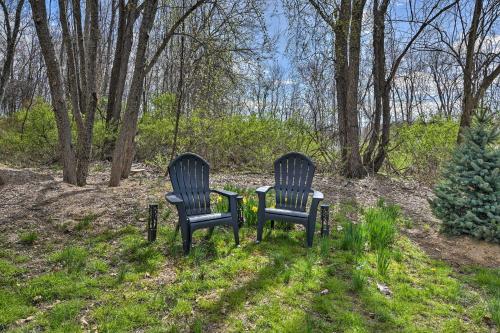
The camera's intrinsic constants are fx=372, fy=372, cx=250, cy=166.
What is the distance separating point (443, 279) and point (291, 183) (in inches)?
73.9

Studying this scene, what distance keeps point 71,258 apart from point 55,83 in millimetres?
3249

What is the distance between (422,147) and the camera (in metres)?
8.47

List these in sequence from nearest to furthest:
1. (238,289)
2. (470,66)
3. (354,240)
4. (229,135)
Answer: (238,289), (354,240), (470,66), (229,135)

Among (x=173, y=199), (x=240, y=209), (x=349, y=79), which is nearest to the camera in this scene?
(x=173, y=199)

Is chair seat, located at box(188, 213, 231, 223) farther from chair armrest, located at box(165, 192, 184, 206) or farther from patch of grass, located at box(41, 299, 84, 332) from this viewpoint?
patch of grass, located at box(41, 299, 84, 332)

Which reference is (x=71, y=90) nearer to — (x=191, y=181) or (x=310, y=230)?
(x=191, y=181)

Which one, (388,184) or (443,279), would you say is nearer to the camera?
(443,279)

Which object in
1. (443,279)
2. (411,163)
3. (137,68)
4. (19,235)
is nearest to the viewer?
(443,279)

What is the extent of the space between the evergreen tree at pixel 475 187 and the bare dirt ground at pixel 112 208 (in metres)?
0.18

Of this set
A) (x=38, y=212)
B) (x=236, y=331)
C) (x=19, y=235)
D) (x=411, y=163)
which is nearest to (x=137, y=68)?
(x=38, y=212)

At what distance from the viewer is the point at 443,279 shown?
3277 mm

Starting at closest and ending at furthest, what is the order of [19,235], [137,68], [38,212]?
[19,235]
[38,212]
[137,68]

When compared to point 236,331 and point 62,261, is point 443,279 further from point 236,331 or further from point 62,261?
point 62,261

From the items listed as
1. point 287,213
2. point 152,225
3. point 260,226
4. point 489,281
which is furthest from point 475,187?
point 152,225
